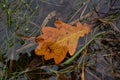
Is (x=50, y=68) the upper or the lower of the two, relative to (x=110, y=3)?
lower

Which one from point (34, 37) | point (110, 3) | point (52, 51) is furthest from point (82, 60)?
point (110, 3)

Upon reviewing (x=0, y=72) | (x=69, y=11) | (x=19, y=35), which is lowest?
(x=0, y=72)

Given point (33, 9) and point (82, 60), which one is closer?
point (82, 60)

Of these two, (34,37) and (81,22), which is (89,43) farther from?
(34,37)
